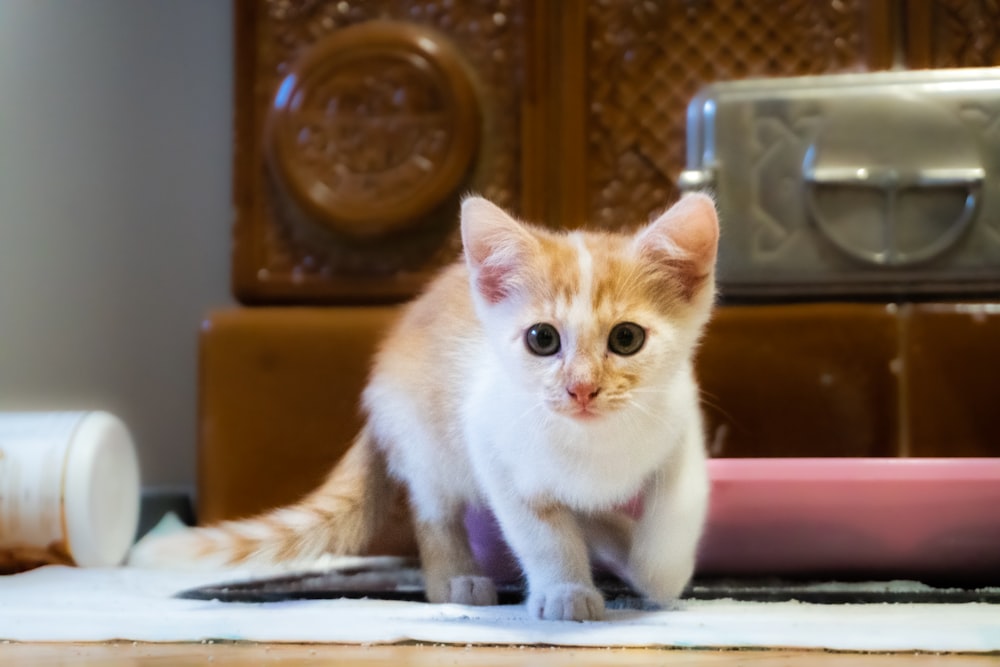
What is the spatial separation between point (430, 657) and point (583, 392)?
241 mm

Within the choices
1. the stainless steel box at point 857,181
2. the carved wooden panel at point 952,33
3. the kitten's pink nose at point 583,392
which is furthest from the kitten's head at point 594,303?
the carved wooden panel at point 952,33

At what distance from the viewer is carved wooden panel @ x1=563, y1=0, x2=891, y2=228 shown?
4.49ft

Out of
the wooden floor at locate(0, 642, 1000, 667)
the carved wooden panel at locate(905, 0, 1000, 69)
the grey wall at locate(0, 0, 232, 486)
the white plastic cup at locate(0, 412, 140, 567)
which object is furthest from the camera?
the grey wall at locate(0, 0, 232, 486)

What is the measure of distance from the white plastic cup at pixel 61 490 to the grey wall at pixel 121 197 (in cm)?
33

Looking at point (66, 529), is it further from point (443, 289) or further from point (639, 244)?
point (639, 244)

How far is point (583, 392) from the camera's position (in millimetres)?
742

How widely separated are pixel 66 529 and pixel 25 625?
1.12ft

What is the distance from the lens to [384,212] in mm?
1401

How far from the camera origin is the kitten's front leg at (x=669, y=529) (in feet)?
2.81

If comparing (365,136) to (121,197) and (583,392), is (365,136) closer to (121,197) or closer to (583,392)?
(121,197)

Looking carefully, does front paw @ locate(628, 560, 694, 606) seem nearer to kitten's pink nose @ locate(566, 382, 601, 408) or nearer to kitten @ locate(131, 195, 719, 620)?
kitten @ locate(131, 195, 719, 620)

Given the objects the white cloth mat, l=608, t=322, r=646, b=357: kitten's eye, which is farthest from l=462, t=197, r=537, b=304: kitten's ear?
the white cloth mat

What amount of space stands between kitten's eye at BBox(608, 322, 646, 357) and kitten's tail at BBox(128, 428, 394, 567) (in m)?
0.37

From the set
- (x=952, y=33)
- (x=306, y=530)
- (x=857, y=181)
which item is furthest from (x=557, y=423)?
(x=952, y=33)
